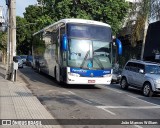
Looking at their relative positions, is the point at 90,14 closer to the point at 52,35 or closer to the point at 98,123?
the point at 52,35

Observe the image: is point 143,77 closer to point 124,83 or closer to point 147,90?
point 147,90

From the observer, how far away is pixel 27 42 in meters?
66.9

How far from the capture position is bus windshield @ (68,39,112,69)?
62.9 ft

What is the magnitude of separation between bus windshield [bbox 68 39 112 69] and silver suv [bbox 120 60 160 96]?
1767 millimetres

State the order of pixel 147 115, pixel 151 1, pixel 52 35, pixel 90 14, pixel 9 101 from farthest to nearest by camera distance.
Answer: pixel 90 14, pixel 151 1, pixel 52 35, pixel 9 101, pixel 147 115

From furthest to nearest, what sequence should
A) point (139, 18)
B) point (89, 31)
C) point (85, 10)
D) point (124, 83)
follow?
1. point (85, 10)
2. point (139, 18)
3. point (124, 83)
4. point (89, 31)

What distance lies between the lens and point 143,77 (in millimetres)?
19297

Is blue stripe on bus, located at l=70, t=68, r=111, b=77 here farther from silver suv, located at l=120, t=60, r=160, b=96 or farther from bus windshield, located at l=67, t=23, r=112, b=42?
silver suv, located at l=120, t=60, r=160, b=96

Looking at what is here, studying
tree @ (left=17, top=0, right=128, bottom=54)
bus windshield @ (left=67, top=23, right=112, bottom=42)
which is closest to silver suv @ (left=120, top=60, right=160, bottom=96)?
bus windshield @ (left=67, top=23, right=112, bottom=42)

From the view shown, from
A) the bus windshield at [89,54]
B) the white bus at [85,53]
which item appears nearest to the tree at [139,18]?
the white bus at [85,53]

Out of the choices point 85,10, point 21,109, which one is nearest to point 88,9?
→ point 85,10

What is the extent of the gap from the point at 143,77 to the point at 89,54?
3134 millimetres

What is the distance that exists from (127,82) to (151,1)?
12.5m

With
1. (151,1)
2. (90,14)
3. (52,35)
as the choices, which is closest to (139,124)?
(52,35)
